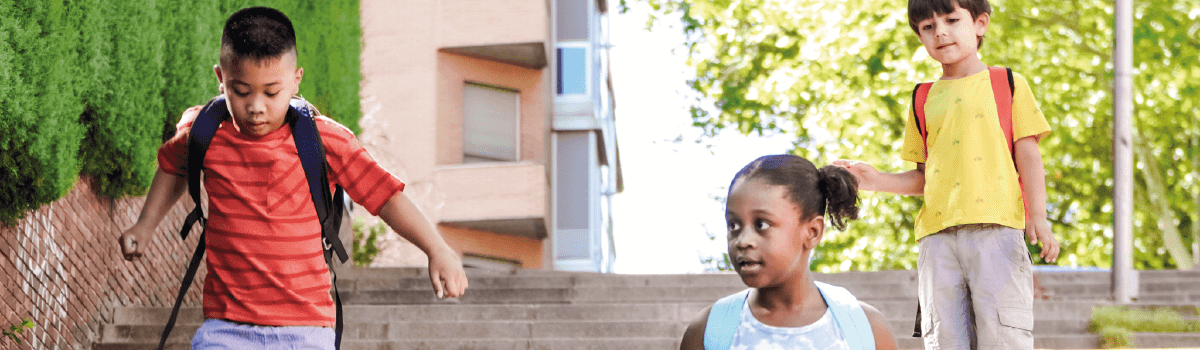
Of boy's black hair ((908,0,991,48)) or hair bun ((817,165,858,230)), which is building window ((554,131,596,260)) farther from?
hair bun ((817,165,858,230))

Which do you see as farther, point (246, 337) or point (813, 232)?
point (246, 337)

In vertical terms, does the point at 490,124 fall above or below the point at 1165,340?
above

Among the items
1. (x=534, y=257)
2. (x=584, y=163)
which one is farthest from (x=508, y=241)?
(x=584, y=163)

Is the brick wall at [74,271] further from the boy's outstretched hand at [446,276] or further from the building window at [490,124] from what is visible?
the building window at [490,124]

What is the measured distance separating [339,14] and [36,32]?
8.98 metres

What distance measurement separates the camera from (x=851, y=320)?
254 cm

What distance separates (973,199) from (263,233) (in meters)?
2.15

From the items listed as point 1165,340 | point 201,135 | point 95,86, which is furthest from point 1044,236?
point 95,86

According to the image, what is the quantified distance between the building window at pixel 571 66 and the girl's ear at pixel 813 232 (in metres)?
20.7

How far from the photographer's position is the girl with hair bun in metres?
2.47

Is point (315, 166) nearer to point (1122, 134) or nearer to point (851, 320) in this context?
point (851, 320)

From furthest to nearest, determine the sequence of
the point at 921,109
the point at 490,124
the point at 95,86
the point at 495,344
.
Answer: the point at 490,124 → the point at 495,344 → the point at 95,86 → the point at 921,109

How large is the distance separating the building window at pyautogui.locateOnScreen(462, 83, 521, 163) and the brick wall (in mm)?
11904

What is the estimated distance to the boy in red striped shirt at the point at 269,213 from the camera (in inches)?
122
